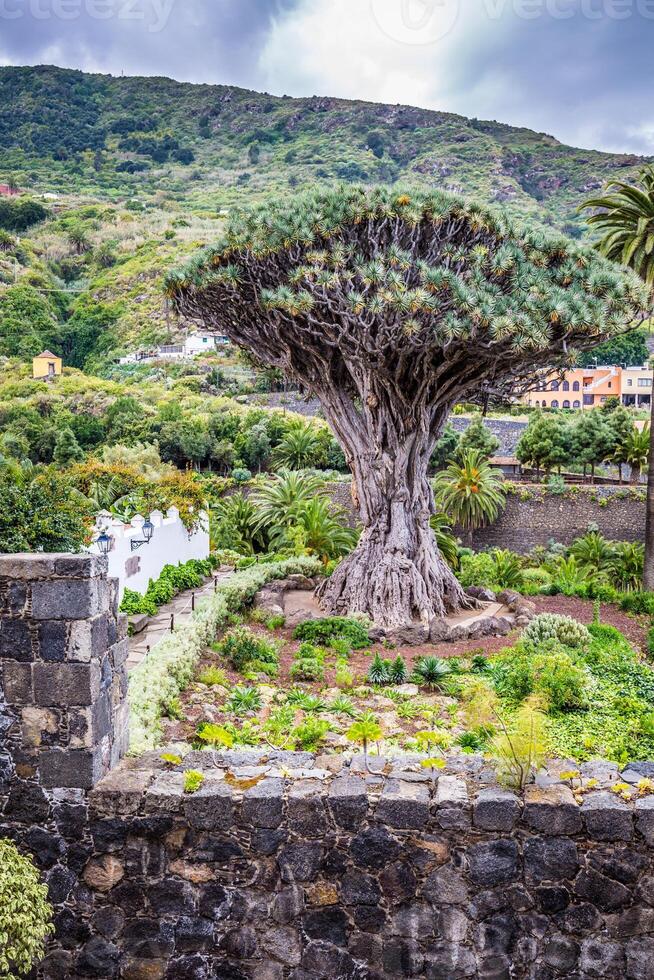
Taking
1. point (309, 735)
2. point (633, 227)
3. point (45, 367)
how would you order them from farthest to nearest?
point (45, 367)
point (633, 227)
point (309, 735)

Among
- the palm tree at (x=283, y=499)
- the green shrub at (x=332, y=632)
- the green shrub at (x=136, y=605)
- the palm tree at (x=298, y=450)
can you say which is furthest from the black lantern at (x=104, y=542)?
the palm tree at (x=298, y=450)

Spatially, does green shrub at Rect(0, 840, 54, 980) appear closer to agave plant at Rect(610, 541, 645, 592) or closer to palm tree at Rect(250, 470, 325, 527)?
palm tree at Rect(250, 470, 325, 527)

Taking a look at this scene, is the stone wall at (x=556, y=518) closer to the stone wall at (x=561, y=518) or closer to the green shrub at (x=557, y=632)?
the stone wall at (x=561, y=518)

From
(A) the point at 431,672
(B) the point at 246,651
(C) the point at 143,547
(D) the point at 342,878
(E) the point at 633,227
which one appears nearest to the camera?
(D) the point at 342,878

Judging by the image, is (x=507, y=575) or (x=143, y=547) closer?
(x=143, y=547)

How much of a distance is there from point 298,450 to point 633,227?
20.7 m

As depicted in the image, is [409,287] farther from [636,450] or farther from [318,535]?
[636,450]

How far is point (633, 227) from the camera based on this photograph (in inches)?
703

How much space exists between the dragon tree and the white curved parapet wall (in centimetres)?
306

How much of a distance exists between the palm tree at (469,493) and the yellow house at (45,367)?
108 ft

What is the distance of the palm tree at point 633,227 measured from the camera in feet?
57.6

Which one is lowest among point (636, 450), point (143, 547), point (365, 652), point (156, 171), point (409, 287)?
point (365, 652)

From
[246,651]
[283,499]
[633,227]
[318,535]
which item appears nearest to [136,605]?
[246,651]

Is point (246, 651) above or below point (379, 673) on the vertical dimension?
above
